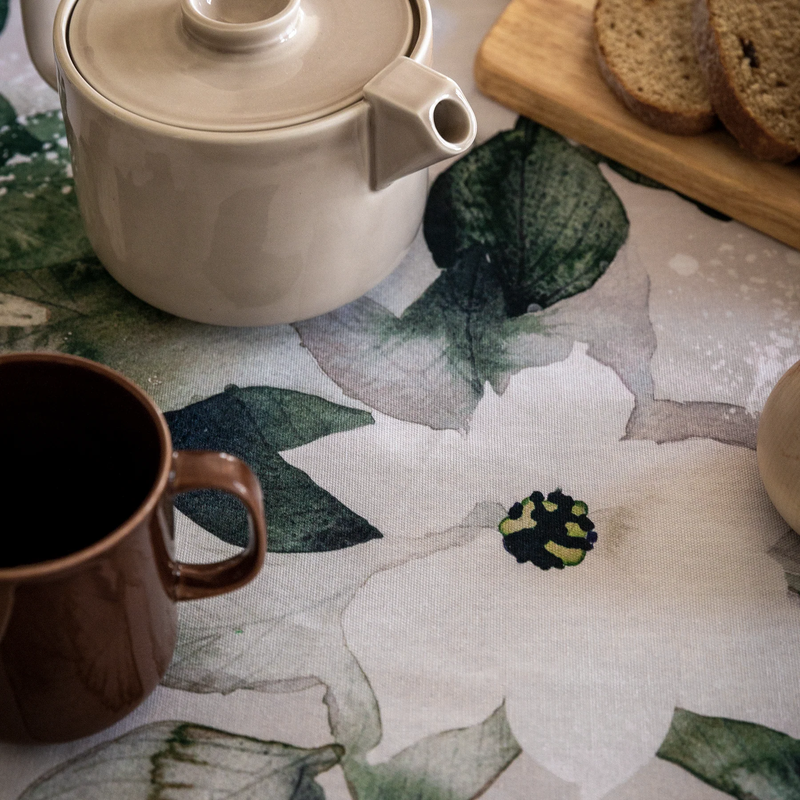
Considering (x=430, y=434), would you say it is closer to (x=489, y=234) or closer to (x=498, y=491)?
(x=498, y=491)

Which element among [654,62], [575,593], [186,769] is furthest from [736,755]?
A: [654,62]

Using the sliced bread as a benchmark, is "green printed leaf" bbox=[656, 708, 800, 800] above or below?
below

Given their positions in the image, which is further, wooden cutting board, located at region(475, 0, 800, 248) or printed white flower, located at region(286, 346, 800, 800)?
wooden cutting board, located at region(475, 0, 800, 248)

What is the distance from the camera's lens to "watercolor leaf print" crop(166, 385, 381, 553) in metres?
0.47

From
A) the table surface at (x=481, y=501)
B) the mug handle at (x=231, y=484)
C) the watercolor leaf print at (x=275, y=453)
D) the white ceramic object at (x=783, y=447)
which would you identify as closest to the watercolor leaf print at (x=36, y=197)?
the table surface at (x=481, y=501)

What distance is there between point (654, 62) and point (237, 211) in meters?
0.38

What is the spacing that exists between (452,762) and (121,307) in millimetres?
341

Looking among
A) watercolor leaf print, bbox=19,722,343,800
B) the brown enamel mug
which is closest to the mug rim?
the brown enamel mug

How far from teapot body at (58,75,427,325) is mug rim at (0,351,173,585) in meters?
0.13

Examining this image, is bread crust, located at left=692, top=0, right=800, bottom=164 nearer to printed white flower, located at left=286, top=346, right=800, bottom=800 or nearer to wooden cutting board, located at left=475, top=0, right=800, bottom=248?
wooden cutting board, located at left=475, top=0, right=800, bottom=248

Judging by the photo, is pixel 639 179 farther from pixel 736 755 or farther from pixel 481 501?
pixel 736 755

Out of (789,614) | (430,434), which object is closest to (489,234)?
(430,434)

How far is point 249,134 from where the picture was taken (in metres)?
0.43

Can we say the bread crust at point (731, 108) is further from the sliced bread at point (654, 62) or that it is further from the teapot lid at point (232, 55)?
the teapot lid at point (232, 55)
